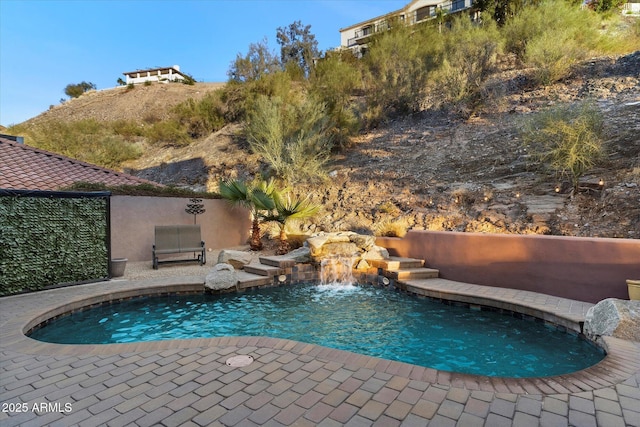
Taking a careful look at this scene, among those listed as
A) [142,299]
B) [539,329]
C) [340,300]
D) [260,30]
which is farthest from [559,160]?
[260,30]

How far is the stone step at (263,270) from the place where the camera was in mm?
6988

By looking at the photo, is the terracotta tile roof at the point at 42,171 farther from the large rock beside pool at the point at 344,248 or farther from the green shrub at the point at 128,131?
the green shrub at the point at 128,131

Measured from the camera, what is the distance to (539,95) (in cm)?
1238

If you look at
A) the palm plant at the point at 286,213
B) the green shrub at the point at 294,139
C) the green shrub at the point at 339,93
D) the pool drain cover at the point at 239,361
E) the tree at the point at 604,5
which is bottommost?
the pool drain cover at the point at 239,361

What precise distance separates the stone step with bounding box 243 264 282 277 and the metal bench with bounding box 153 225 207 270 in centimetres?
153

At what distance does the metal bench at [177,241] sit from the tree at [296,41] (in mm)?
24409

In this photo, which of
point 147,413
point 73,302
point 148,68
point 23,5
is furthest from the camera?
point 148,68

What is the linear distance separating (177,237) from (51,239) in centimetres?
279

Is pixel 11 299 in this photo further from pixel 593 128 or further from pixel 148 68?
pixel 148 68

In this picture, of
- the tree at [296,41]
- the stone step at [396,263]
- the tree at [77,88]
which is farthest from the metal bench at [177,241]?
the tree at [77,88]

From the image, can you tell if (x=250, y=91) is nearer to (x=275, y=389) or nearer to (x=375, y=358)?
(x=375, y=358)

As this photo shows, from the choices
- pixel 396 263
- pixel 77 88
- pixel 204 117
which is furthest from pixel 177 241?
pixel 77 88

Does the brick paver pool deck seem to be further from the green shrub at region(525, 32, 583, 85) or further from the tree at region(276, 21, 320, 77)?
the tree at region(276, 21, 320, 77)

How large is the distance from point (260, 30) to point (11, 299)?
933 inches
